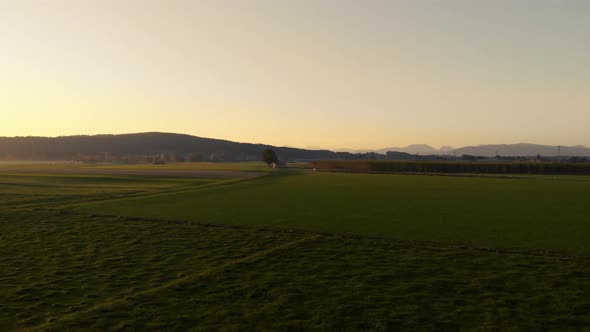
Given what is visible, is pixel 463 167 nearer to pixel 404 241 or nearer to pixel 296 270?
pixel 404 241

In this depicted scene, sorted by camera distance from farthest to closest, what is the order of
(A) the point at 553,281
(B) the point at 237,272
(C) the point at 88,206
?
(C) the point at 88,206 < (B) the point at 237,272 < (A) the point at 553,281

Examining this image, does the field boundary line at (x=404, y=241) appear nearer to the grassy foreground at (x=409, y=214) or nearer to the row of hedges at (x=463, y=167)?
the grassy foreground at (x=409, y=214)

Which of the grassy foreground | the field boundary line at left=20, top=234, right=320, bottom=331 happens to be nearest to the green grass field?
the field boundary line at left=20, top=234, right=320, bottom=331

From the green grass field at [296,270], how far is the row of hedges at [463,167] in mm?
82175

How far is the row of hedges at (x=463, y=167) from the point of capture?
106375mm

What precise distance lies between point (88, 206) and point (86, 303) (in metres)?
28.0

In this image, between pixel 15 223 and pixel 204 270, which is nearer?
pixel 204 270

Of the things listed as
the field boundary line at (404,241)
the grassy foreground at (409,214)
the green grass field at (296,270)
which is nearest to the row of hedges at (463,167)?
the grassy foreground at (409,214)

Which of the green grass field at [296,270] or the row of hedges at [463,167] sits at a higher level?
the row of hedges at [463,167]

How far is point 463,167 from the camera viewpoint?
389 ft

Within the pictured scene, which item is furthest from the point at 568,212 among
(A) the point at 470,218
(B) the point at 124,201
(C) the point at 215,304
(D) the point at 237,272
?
(B) the point at 124,201

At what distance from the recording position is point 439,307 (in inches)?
527

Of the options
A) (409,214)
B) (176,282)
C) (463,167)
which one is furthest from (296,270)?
(463,167)

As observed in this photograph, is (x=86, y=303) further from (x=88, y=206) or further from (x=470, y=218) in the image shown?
(x=88, y=206)
